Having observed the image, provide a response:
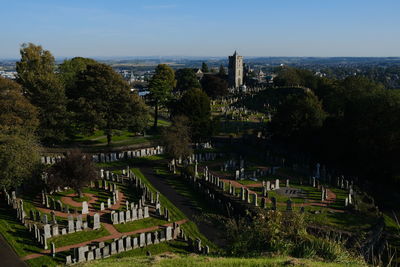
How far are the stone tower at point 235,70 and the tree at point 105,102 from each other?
79.3 metres

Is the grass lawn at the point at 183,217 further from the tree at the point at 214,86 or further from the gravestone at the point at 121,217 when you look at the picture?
the tree at the point at 214,86

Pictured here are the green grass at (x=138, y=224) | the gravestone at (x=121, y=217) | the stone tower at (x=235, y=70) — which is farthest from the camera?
the stone tower at (x=235, y=70)

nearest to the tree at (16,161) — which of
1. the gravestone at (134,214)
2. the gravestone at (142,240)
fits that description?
the gravestone at (134,214)

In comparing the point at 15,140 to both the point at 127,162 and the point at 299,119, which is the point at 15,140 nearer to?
the point at 127,162

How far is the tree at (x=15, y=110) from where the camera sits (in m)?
34.3

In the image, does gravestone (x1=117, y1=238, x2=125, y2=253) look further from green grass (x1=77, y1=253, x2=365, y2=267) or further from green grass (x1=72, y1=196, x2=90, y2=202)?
green grass (x1=72, y1=196, x2=90, y2=202)

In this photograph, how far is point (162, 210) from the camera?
27.4m

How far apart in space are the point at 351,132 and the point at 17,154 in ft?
108

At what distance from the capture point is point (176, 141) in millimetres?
A: 37031

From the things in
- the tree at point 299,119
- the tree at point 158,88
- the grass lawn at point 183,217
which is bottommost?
the grass lawn at point 183,217

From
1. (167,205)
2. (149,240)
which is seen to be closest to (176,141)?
(167,205)

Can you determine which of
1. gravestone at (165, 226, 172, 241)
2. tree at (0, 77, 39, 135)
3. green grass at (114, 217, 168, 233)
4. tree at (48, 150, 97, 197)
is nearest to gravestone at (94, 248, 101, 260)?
green grass at (114, 217, 168, 233)

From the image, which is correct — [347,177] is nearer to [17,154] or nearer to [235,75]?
[17,154]

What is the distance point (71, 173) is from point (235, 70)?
322ft
